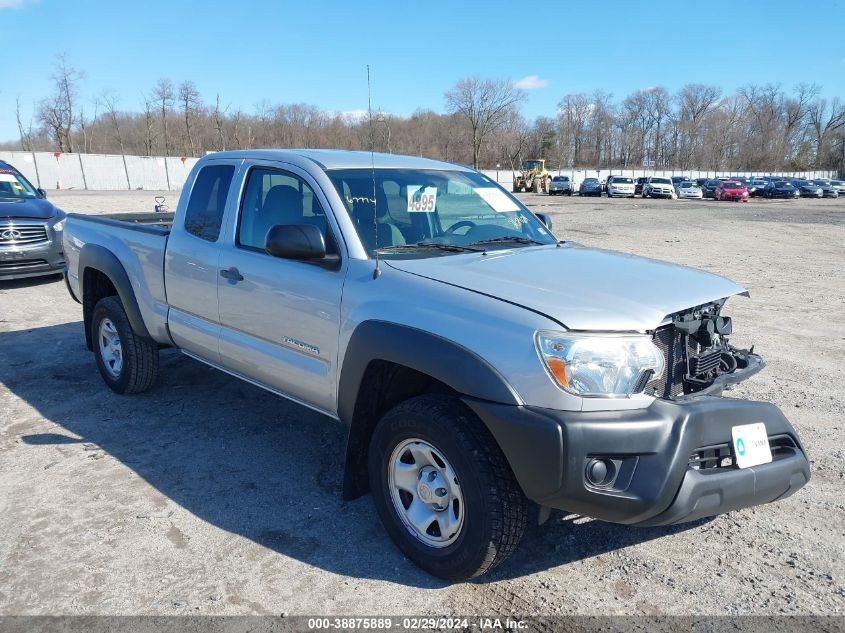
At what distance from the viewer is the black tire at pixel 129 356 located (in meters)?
5.29

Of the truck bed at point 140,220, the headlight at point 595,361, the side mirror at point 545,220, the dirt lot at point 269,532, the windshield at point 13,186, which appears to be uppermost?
the windshield at point 13,186

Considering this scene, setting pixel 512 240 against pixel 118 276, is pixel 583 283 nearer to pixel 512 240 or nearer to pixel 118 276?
pixel 512 240

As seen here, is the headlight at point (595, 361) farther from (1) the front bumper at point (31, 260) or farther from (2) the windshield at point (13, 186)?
(2) the windshield at point (13, 186)

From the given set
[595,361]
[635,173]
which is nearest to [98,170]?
[595,361]

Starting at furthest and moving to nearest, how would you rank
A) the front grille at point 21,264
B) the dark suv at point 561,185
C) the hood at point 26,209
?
the dark suv at point 561,185, the hood at point 26,209, the front grille at point 21,264

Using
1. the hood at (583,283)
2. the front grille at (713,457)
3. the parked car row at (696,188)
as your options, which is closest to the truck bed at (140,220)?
the hood at (583,283)

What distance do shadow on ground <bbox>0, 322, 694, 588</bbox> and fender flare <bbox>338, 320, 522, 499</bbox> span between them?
343mm

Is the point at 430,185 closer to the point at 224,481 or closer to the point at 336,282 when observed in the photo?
the point at 336,282

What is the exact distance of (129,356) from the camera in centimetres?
529

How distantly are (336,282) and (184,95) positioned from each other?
82.2 meters

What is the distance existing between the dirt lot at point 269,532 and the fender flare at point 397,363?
416 mm

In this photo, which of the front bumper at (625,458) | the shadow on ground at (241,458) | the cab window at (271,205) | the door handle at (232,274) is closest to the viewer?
the front bumper at (625,458)

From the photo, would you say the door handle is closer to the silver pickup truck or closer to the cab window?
the silver pickup truck

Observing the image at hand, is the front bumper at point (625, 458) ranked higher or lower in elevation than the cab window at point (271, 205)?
lower
